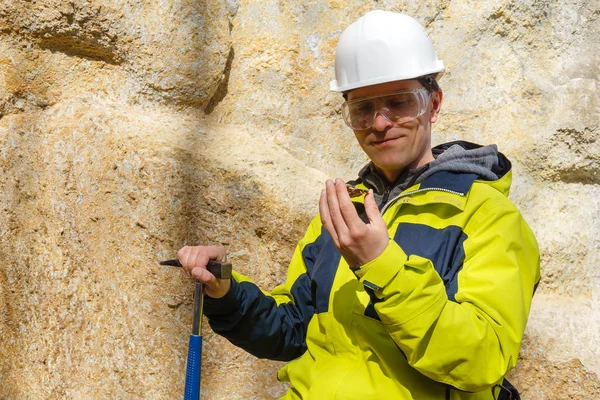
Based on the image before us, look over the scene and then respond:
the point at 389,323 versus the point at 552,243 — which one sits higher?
the point at 389,323

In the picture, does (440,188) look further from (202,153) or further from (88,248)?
(88,248)

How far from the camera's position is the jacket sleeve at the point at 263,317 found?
171 cm

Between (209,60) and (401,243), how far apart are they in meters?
1.21

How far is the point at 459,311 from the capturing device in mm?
1300

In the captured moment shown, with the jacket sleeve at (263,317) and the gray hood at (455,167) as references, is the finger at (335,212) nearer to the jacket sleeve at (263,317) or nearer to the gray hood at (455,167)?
the gray hood at (455,167)

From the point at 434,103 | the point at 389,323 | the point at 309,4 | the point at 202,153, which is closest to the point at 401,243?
the point at 389,323

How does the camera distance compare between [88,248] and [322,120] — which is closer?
[88,248]

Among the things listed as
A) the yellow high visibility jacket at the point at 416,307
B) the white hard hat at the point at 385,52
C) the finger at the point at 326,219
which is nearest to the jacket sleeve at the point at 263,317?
the yellow high visibility jacket at the point at 416,307

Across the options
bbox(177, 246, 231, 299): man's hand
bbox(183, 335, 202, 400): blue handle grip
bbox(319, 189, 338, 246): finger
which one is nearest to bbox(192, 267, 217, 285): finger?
bbox(177, 246, 231, 299): man's hand

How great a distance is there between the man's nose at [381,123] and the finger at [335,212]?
1.01 feet

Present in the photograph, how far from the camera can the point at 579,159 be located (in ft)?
8.00

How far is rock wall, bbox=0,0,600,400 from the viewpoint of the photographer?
227 centimetres

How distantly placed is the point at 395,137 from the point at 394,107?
69 millimetres

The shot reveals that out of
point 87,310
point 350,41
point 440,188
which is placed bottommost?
point 87,310
